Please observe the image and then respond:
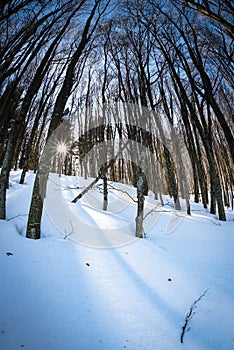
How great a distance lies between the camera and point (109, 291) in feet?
7.68

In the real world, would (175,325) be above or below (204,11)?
below

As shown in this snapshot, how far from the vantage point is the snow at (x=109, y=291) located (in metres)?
1.66

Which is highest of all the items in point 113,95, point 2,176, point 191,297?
point 113,95

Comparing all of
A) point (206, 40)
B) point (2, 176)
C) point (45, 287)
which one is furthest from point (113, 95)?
point (45, 287)

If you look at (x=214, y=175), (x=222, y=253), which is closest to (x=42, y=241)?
(x=222, y=253)

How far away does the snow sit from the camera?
5.45ft

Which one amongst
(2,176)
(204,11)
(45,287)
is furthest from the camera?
(2,176)

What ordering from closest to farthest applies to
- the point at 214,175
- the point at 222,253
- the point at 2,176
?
the point at 222,253, the point at 2,176, the point at 214,175

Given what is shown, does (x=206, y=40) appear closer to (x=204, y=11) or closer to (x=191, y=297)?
(x=204, y=11)

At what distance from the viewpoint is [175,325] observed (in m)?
1.94

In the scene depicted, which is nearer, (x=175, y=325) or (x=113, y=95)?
(x=175, y=325)

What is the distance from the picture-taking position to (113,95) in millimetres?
10289

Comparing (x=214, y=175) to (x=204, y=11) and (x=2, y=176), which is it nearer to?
(x=204, y=11)

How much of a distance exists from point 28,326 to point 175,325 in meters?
1.63
